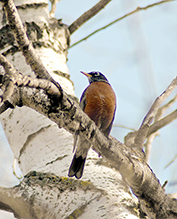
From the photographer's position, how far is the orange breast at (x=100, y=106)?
3282 millimetres

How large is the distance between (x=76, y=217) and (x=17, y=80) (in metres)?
1.06

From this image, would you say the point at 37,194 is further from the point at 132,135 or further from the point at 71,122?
the point at 132,135

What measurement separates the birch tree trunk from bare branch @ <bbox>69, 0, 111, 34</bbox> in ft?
2.08

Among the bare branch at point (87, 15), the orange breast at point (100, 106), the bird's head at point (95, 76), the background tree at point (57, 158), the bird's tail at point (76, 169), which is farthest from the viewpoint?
the bird's head at point (95, 76)

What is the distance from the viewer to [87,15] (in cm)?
346

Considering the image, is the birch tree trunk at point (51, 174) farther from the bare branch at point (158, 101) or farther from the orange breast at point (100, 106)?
the bare branch at point (158, 101)

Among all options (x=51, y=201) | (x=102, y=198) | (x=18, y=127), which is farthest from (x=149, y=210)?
(x=18, y=127)

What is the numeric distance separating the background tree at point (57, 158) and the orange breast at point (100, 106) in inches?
19.6

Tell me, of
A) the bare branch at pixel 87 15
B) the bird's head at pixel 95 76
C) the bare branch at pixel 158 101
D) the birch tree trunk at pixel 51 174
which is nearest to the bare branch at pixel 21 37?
the birch tree trunk at pixel 51 174

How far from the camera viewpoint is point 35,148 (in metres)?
2.28

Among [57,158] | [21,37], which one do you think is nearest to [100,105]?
[57,158]

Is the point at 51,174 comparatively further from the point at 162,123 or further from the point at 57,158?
the point at 162,123

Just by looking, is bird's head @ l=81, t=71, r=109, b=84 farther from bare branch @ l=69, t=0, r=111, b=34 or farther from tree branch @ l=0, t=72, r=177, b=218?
tree branch @ l=0, t=72, r=177, b=218

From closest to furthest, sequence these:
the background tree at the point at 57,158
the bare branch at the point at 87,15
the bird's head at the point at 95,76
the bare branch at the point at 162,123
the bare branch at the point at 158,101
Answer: the background tree at the point at 57,158, the bare branch at the point at 158,101, the bare branch at the point at 162,123, the bare branch at the point at 87,15, the bird's head at the point at 95,76
